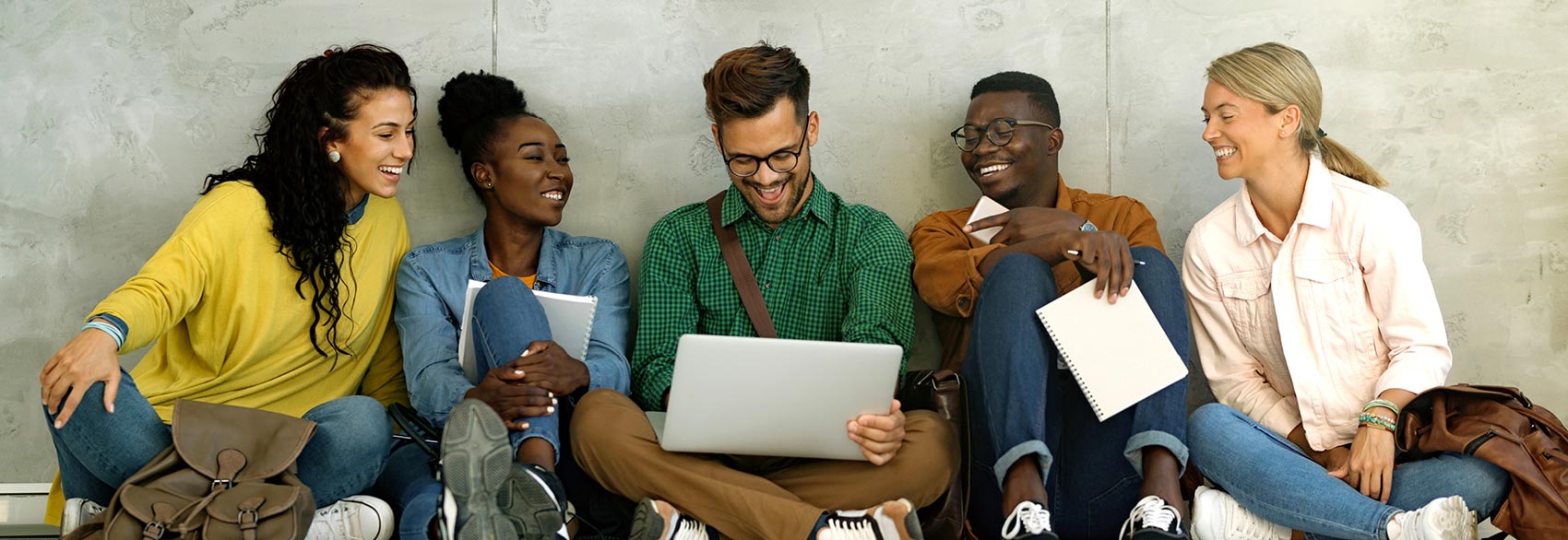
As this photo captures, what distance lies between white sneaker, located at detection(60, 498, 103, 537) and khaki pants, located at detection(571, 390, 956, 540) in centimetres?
95

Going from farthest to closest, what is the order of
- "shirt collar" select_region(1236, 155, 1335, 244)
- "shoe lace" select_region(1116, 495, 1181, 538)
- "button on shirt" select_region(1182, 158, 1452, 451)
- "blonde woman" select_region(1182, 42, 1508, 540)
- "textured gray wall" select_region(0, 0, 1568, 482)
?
"textured gray wall" select_region(0, 0, 1568, 482) < "shirt collar" select_region(1236, 155, 1335, 244) < "button on shirt" select_region(1182, 158, 1452, 451) < "blonde woman" select_region(1182, 42, 1508, 540) < "shoe lace" select_region(1116, 495, 1181, 538)

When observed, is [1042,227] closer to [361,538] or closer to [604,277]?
[604,277]

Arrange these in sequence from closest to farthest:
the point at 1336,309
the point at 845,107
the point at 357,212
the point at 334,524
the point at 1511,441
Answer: the point at 1511,441
the point at 334,524
the point at 1336,309
the point at 357,212
the point at 845,107

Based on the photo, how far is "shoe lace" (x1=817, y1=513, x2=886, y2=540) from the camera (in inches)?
91.2

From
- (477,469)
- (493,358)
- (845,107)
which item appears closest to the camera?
(477,469)

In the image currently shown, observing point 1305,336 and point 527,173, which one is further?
point 527,173

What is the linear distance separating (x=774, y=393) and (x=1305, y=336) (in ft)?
4.28

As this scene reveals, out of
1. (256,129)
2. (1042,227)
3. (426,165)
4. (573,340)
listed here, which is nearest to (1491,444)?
(1042,227)

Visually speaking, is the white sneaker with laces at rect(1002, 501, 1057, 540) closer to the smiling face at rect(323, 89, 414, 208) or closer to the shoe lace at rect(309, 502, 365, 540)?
the shoe lace at rect(309, 502, 365, 540)

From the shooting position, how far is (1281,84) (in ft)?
9.47

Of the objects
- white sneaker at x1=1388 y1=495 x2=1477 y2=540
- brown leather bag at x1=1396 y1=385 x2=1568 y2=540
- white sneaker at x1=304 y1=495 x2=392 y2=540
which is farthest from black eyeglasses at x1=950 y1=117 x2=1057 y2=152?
white sneaker at x1=304 y1=495 x2=392 y2=540

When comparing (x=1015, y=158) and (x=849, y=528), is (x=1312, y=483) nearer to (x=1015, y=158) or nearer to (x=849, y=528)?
(x=849, y=528)

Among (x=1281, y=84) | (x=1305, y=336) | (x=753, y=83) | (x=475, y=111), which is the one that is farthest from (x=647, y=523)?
(x=1281, y=84)

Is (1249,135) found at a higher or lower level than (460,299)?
higher
